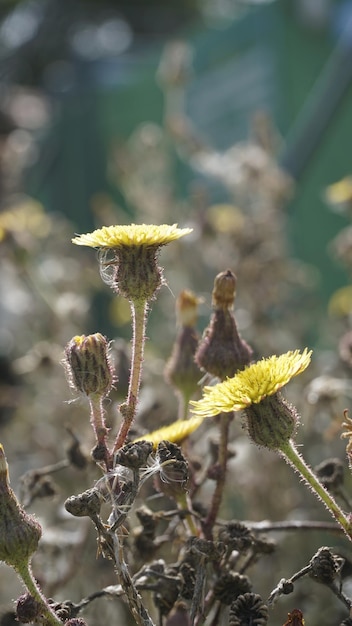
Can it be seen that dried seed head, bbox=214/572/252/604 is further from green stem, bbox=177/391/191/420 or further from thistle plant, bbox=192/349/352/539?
green stem, bbox=177/391/191/420

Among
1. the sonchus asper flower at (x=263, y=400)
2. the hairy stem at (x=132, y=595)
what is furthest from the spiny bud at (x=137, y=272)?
the hairy stem at (x=132, y=595)

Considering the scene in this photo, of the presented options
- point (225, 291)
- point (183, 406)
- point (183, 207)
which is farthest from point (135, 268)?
point (183, 207)

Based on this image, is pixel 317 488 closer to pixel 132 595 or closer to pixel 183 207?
pixel 132 595

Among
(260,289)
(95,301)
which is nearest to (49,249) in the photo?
(260,289)

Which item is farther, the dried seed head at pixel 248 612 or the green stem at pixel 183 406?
the green stem at pixel 183 406

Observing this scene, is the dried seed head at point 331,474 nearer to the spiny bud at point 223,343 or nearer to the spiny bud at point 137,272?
the spiny bud at point 223,343

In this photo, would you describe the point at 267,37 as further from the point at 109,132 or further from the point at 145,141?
the point at 145,141
